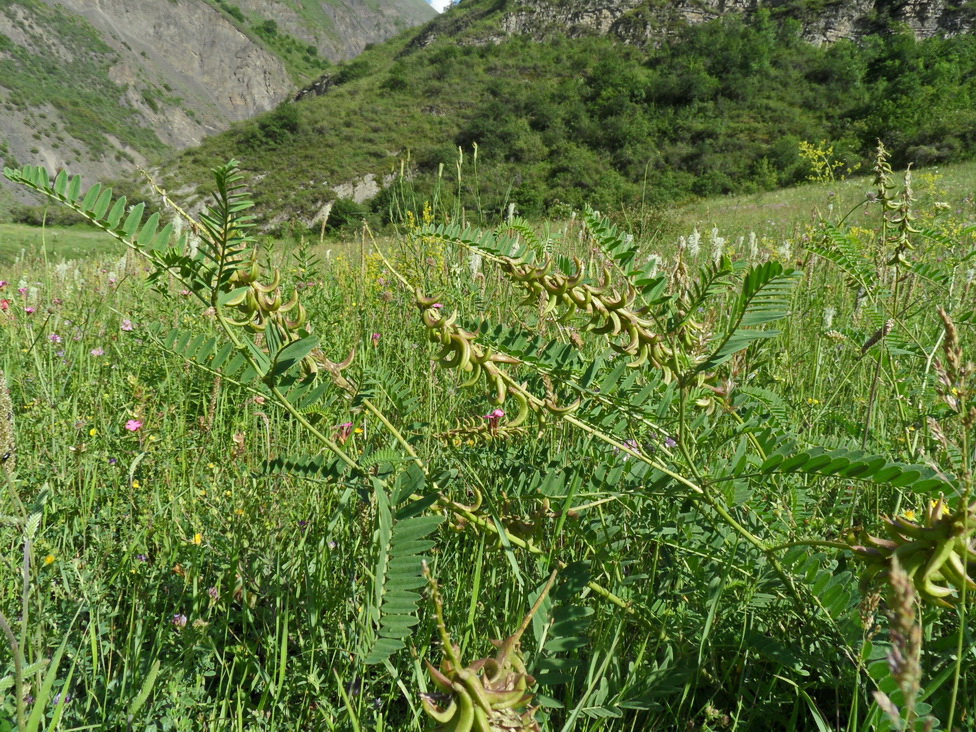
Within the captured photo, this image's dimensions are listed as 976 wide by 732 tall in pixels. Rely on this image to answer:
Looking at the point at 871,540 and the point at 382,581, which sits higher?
the point at 871,540

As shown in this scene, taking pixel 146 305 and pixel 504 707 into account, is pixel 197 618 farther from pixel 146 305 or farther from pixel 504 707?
pixel 146 305

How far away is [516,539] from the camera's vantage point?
764 millimetres

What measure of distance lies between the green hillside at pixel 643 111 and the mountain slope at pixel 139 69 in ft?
64.8

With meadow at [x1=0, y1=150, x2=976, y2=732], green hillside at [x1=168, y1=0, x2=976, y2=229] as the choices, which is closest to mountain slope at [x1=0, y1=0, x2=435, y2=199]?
green hillside at [x1=168, y1=0, x2=976, y2=229]

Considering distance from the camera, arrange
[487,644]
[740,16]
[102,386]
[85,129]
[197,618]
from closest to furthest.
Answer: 1. [487,644]
2. [197,618]
3. [102,386]
4. [740,16]
5. [85,129]

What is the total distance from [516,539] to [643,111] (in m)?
28.7

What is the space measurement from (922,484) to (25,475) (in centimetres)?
171

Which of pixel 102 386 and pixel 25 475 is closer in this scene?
pixel 25 475

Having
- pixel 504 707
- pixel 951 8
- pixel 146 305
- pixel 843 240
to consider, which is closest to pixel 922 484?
pixel 504 707

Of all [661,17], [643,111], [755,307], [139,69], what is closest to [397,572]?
[755,307]

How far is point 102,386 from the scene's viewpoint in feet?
6.04

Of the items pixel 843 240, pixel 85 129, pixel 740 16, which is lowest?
pixel 843 240

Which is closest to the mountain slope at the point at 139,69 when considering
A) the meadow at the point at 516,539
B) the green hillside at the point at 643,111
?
the green hillside at the point at 643,111

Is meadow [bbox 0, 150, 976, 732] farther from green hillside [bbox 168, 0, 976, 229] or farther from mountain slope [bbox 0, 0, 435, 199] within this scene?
mountain slope [bbox 0, 0, 435, 199]
